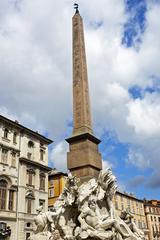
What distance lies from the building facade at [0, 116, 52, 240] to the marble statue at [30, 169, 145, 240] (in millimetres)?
16738

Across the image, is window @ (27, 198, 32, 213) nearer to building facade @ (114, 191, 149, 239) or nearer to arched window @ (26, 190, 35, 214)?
arched window @ (26, 190, 35, 214)

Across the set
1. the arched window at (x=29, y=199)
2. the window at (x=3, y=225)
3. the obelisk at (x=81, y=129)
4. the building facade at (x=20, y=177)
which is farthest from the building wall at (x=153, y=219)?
the obelisk at (x=81, y=129)

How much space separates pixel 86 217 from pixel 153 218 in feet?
169

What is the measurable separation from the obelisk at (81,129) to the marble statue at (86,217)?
0.67m

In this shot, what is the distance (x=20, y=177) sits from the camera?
2909 cm

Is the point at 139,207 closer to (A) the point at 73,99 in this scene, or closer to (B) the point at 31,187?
(B) the point at 31,187

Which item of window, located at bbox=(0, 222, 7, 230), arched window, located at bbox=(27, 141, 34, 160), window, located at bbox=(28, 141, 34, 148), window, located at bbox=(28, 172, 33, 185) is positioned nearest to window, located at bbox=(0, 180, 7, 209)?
window, located at bbox=(0, 222, 7, 230)

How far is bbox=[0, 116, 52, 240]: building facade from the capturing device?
2719 cm

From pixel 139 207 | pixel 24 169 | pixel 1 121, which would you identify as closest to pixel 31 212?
pixel 24 169

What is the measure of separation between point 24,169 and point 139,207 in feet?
98.0

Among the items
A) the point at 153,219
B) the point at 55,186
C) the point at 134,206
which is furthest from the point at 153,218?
Answer: the point at 55,186

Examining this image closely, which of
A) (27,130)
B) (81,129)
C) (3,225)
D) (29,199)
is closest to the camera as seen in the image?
(81,129)

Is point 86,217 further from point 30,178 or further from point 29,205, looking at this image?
point 30,178

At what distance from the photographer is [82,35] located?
14.9 m
